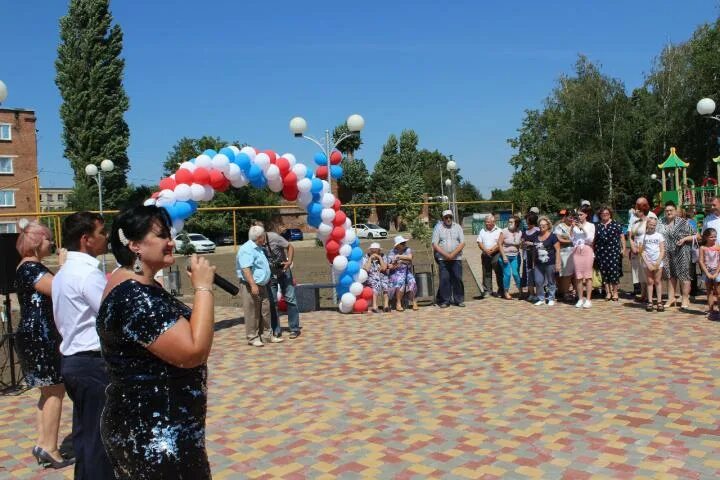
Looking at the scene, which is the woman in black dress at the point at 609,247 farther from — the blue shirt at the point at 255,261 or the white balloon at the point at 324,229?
the blue shirt at the point at 255,261

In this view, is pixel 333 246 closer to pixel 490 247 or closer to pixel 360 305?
pixel 360 305

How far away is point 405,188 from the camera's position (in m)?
18.1

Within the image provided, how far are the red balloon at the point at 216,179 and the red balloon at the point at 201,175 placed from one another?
109 millimetres

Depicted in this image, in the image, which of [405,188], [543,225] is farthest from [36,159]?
[543,225]

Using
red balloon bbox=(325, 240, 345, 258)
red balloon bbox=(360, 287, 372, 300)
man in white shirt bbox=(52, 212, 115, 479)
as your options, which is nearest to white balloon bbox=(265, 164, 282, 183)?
red balloon bbox=(325, 240, 345, 258)

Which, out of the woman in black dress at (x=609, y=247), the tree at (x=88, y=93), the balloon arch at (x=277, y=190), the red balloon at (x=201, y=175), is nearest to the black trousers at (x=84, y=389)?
the balloon arch at (x=277, y=190)

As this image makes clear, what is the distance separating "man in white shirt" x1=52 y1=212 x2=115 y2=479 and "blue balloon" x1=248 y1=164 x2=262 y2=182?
678cm

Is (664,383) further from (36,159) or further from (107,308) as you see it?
(36,159)

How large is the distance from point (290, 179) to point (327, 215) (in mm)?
955

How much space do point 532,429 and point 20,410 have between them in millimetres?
5026

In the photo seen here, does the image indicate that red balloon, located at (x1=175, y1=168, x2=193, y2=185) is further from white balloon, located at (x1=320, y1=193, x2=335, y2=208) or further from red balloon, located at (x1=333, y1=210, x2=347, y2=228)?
red balloon, located at (x1=333, y1=210, x2=347, y2=228)

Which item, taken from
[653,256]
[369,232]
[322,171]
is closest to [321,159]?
[322,171]

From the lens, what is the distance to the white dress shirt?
12.3ft

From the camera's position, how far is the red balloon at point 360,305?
11375mm
